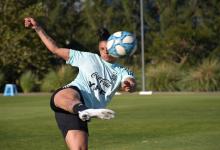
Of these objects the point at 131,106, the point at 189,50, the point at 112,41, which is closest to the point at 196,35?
the point at 189,50

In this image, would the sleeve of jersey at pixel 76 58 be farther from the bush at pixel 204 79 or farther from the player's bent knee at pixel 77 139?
the bush at pixel 204 79

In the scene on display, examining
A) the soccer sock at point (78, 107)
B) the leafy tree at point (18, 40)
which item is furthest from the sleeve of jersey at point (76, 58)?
the leafy tree at point (18, 40)

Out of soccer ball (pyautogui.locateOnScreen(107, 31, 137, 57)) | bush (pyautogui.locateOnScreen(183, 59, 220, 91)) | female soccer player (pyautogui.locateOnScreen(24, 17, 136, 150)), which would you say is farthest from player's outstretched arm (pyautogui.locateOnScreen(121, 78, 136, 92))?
bush (pyautogui.locateOnScreen(183, 59, 220, 91))

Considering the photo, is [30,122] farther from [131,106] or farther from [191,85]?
[191,85]

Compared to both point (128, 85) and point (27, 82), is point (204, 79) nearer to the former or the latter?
point (27, 82)

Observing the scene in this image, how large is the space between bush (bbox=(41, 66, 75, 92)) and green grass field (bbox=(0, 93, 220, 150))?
18282 mm

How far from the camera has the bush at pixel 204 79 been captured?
42.8 metres

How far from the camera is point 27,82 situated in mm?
46094

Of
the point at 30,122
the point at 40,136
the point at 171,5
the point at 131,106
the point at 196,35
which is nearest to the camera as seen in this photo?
the point at 40,136

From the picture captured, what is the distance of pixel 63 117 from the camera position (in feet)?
25.9

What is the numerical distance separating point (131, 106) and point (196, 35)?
2592 cm

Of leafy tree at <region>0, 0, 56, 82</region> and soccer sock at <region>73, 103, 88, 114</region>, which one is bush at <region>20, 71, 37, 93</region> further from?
soccer sock at <region>73, 103, 88, 114</region>

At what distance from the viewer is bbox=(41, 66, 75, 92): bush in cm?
4516

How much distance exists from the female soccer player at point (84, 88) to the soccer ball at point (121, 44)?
0.14m
